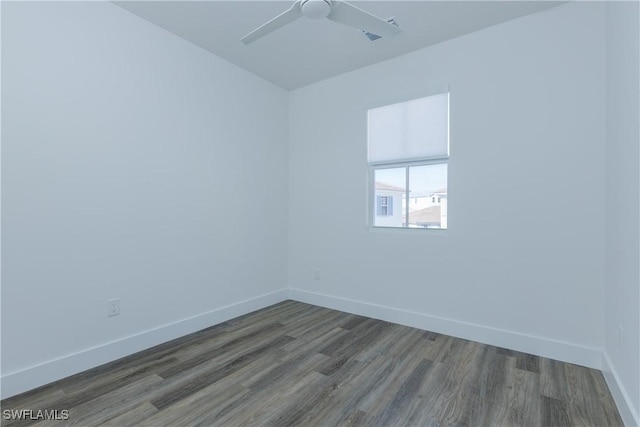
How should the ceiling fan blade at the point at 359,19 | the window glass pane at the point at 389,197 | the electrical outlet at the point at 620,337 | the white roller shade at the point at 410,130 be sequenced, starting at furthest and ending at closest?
the window glass pane at the point at 389,197 < the white roller shade at the point at 410,130 < the electrical outlet at the point at 620,337 < the ceiling fan blade at the point at 359,19

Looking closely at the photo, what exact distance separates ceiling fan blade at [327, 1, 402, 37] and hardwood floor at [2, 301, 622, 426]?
2.35 m

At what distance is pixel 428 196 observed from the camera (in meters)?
3.09

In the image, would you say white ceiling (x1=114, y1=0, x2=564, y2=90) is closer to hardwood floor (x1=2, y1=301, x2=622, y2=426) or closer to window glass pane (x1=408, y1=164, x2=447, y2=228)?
window glass pane (x1=408, y1=164, x2=447, y2=228)

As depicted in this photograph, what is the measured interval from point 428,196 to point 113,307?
3051 mm

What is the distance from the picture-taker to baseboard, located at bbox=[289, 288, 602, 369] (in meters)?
2.33

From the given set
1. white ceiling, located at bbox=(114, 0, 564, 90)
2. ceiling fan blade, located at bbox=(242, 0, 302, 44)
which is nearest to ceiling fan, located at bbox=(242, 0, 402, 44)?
ceiling fan blade, located at bbox=(242, 0, 302, 44)

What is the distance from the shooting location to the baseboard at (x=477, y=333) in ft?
7.64

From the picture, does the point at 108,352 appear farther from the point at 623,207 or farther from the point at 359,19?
the point at 623,207

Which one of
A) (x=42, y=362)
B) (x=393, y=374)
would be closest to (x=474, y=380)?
(x=393, y=374)

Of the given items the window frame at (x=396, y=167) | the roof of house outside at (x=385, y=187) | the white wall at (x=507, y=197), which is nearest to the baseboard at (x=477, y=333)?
Result: the white wall at (x=507, y=197)

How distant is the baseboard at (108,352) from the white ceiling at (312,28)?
2.77m

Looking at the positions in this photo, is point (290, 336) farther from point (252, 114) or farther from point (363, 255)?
point (252, 114)

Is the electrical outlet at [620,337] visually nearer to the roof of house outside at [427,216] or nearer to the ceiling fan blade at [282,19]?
the roof of house outside at [427,216]

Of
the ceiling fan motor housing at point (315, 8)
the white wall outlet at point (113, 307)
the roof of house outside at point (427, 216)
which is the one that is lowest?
the white wall outlet at point (113, 307)
